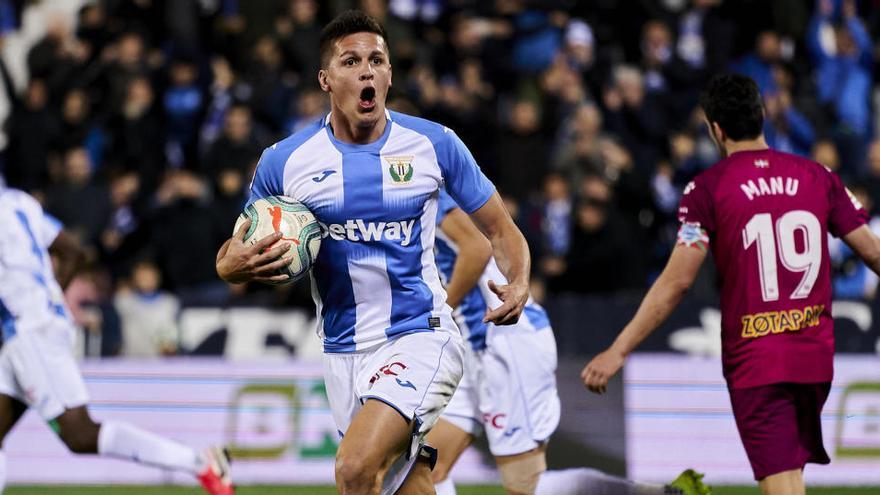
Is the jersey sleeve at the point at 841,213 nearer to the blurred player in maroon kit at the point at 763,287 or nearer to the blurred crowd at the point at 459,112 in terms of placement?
the blurred player in maroon kit at the point at 763,287

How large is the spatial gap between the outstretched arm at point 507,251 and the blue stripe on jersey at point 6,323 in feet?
12.5

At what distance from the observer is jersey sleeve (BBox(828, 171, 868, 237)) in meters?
6.75

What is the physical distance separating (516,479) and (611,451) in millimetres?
3174

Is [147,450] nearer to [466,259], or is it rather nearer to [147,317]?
[466,259]

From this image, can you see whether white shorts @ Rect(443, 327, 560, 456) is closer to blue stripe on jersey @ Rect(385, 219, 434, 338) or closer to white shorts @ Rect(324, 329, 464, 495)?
white shorts @ Rect(324, 329, 464, 495)

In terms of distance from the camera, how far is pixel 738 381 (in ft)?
21.7

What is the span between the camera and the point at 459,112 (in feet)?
47.9

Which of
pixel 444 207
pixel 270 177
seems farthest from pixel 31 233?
pixel 270 177

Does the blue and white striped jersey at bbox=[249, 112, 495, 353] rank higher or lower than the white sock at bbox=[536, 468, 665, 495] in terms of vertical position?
higher

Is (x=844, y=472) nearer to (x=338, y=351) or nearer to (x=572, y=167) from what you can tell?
(x=572, y=167)

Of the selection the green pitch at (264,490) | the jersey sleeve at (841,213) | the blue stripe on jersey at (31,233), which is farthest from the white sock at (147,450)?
the jersey sleeve at (841,213)

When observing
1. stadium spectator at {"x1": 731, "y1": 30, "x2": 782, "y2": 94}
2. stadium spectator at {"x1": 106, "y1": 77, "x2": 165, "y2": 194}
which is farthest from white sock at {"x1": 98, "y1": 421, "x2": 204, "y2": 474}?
stadium spectator at {"x1": 731, "y1": 30, "x2": 782, "y2": 94}

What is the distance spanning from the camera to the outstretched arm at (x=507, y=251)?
605 cm

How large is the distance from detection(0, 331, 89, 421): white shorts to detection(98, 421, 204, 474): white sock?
1.40 ft
